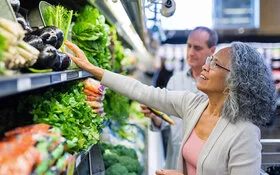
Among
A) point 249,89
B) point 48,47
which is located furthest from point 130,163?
point 48,47

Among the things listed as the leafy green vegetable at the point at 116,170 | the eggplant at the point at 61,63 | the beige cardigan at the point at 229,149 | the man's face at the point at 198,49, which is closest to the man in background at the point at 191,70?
the man's face at the point at 198,49

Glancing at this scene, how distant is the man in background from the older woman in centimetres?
142

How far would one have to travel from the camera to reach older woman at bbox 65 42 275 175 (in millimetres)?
2412

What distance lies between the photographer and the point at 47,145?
1.62 meters

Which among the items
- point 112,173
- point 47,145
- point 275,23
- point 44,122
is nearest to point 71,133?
point 44,122

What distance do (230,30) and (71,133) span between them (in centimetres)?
807

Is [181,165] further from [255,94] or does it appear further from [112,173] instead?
[112,173]

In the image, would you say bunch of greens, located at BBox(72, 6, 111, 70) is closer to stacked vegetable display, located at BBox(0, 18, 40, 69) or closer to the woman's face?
the woman's face

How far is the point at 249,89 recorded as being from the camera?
8.02ft

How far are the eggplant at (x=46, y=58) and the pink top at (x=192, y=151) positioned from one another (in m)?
1.07

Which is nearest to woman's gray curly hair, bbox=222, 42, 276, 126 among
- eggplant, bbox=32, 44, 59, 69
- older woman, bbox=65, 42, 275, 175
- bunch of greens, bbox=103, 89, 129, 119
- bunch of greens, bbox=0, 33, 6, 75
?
older woman, bbox=65, 42, 275, 175

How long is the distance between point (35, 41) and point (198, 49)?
7.87 feet

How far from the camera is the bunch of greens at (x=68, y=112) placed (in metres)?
2.10

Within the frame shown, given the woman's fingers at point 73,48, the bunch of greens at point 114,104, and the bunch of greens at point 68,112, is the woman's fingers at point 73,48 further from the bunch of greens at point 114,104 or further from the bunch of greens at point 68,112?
the bunch of greens at point 114,104
